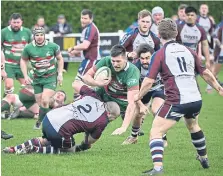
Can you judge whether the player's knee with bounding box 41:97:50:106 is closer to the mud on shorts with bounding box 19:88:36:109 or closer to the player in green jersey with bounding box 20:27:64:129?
the player in green jersey with bounding box 20:27:64:129

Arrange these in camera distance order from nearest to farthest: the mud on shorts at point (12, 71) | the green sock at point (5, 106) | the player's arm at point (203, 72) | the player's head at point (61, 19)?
the player's arm at point (203, 72)
the green sock at point (5, 106)
the mud on shorts at point (12, 71)
the player's head at point (61, 19)

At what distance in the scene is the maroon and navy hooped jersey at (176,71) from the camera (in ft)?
33.7

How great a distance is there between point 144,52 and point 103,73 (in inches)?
40.3

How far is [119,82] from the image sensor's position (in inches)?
476

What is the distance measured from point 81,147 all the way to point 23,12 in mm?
18723

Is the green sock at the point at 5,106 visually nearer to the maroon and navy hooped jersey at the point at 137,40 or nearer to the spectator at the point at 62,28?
the maroon and navy hooped jersey at the point at 137,40

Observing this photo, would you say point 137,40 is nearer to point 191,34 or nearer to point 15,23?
point 191,34

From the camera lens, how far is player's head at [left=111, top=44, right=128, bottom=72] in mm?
11703

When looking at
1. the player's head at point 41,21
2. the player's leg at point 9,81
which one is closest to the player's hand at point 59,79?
the player's leg at point 9,81

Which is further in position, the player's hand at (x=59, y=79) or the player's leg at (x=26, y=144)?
the player's hand at (x=59, y=79)

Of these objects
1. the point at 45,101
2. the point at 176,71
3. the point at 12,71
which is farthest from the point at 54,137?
the point at 12,71

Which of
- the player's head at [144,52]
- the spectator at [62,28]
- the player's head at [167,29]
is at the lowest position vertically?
the spectator at [62,28]

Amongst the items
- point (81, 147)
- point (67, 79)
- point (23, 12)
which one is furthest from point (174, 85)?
point (23, 12)

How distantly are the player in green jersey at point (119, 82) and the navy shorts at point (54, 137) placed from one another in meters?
0.85
